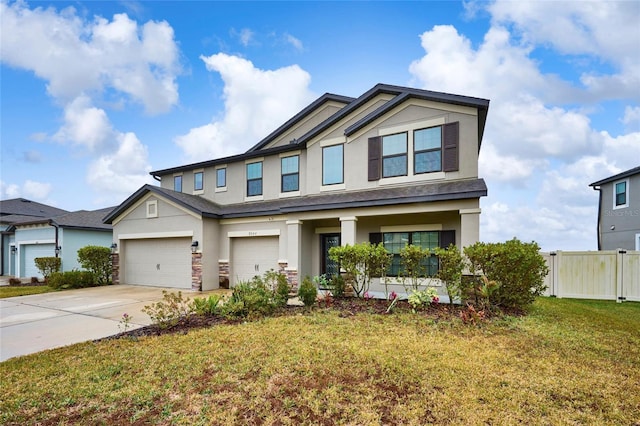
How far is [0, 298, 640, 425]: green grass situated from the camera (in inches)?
131

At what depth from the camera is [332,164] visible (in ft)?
40.9

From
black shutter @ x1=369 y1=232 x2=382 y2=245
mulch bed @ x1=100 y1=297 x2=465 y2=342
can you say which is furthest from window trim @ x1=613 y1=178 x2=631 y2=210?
mulch bed @ x1=100 y1=297 x2=465 y2=342

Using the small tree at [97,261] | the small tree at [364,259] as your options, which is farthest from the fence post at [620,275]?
the small tree at [97,261]

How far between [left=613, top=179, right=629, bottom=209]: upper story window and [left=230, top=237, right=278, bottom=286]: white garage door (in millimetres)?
17475

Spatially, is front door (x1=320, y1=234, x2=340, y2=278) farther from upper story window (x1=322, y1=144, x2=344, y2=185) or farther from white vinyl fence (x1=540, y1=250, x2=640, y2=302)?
white vinyl fence (x1=540, y1=250, x2=640, y2=302)

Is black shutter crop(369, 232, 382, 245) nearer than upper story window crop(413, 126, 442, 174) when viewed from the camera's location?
No

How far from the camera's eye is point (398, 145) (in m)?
11.2

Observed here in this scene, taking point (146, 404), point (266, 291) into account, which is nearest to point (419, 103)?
point (266, 291)

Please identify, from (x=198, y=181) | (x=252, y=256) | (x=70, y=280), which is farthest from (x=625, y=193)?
(x=70, y=280)

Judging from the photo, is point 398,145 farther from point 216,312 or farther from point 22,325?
point 22,325

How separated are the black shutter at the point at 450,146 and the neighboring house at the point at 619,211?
11677mm

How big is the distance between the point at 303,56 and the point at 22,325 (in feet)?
43.8

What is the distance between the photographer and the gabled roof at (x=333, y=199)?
9.27 m

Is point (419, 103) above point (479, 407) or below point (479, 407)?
above
